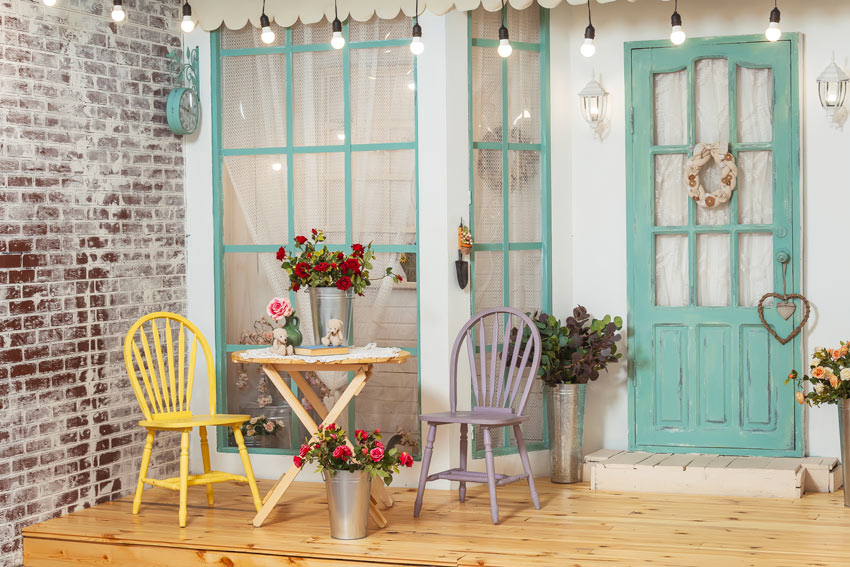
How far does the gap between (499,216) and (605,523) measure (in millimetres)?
1730

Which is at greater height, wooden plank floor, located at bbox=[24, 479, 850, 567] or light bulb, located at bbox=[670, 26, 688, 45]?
light bulb, located at bbox=[670, 26, 688, 45]

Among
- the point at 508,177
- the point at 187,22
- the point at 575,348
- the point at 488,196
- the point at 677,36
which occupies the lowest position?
the point at 575,348

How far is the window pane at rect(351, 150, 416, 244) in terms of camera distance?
5430mm

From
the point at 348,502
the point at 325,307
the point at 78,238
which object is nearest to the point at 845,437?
the point at 348,502

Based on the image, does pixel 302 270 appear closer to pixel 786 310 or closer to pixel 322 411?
pixel 322 411

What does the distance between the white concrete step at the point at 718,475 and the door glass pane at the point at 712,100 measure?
65.2 inches

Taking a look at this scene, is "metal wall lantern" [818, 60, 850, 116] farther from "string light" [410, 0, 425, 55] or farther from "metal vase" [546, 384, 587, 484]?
"string light" [410, 0, 425, 55]

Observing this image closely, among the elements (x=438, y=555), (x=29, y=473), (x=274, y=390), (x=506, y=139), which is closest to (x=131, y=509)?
(x=29, y=473)

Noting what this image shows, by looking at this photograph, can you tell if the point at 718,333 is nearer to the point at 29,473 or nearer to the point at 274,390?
the point at 274,390

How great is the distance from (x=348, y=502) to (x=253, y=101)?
2.33 meters

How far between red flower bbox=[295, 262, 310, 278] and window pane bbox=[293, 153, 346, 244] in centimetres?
86

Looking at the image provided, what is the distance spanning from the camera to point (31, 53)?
4.75 m

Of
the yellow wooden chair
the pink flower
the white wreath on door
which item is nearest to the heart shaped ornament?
the white wreath on door

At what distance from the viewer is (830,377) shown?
487 cm
